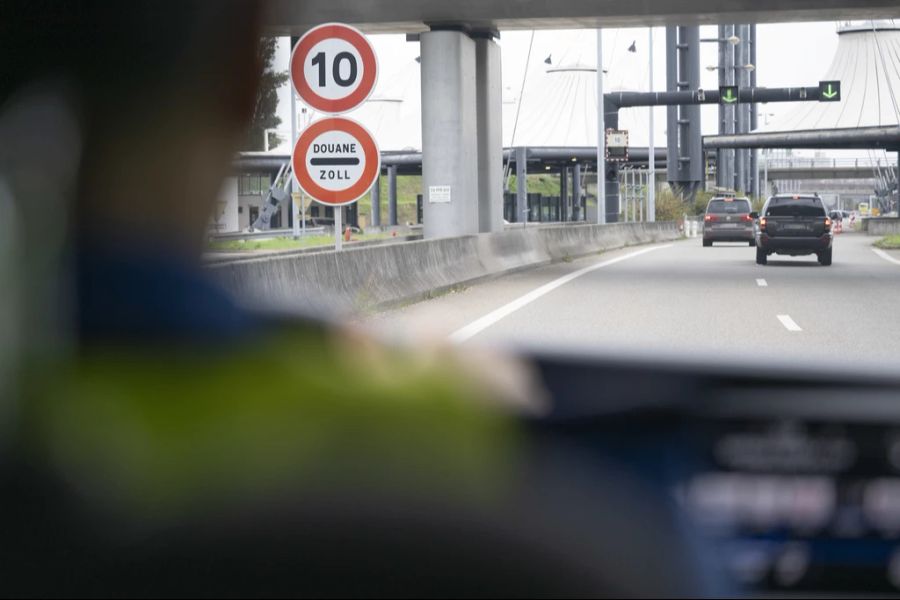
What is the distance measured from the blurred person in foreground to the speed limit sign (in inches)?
388

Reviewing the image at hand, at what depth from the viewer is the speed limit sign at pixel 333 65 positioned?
12.3m

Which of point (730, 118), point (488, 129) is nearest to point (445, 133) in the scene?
point (488, 129)

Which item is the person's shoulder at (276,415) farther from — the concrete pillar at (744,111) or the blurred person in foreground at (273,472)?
the concrete pillar at (744,111)

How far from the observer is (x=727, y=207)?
4719 centimetres

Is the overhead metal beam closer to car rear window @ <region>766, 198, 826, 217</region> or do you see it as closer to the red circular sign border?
Answer: car rear window @ <region>766, 198, 826, 217</region>

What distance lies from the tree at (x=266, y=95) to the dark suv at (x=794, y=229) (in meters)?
24.2

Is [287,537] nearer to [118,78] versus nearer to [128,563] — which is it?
[128,563]

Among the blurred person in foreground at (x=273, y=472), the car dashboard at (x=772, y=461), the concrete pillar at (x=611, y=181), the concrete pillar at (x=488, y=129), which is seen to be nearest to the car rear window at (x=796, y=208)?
the concrete pillar at (x=488, y=129)

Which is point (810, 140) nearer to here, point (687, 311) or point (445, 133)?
point (445, 133)

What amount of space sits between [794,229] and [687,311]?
1383 cm

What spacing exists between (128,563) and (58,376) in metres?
0.35

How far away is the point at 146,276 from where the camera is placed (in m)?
2.51

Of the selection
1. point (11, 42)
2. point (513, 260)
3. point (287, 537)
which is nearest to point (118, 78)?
point (11, 42)

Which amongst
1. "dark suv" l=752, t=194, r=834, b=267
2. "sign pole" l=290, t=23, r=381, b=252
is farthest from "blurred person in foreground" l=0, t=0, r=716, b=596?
"dark suv" l=752, t=194, r=834, b=267
